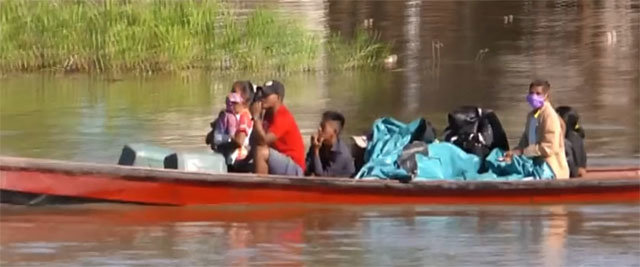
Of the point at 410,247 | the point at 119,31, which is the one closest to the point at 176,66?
the point at 119,31

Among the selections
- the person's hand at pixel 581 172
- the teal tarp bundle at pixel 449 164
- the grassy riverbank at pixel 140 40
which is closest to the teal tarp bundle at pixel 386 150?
the teal tarp bundle at pixel 449 164

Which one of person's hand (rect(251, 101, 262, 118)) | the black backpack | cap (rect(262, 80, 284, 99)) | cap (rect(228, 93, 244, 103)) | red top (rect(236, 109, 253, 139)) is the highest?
cap (rect(262, 80, 284, 99))

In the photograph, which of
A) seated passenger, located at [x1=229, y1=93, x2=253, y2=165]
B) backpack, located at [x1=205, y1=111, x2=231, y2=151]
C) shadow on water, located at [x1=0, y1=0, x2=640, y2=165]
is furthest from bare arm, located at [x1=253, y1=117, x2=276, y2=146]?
shadow on water, located at [x1=0, y1=0, x2=640, y2=165]

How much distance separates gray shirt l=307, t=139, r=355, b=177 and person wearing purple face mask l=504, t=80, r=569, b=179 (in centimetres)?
115

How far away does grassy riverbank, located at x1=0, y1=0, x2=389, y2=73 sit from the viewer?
21.3 meters

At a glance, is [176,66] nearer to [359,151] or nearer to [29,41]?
[29,41]

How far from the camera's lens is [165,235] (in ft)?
35.7

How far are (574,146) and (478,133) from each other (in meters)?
0.73

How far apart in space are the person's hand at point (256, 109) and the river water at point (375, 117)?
2.38ft

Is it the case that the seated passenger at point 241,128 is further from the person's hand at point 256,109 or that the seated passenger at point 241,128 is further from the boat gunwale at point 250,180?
the boat gunwale at point 250,180

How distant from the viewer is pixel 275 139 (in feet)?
38.1

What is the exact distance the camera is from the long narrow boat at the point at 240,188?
11.2 metres

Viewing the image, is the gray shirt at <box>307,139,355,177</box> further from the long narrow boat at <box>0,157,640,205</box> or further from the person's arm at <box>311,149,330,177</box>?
the long narrow boat at <box>0,157,640,205</box>

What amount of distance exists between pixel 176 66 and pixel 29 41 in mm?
1961
